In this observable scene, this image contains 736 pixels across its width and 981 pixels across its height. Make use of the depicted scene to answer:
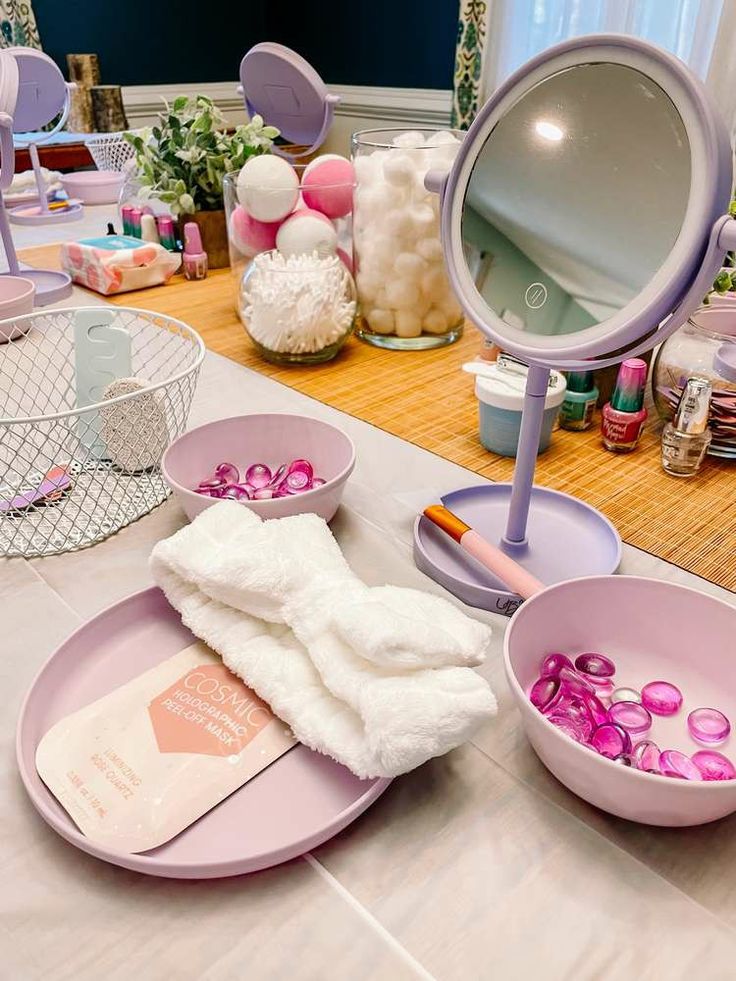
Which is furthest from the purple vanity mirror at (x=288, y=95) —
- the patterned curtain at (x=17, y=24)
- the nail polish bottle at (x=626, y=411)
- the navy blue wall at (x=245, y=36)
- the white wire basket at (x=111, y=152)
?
the patterned curtain at (x=17, y=24)

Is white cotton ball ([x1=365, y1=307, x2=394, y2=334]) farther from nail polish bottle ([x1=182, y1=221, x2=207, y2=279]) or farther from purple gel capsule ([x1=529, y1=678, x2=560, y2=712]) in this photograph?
purple gel capsule ([x1=529, y1=678, x2=560, y2=712])

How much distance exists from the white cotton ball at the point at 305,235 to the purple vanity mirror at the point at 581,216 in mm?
477

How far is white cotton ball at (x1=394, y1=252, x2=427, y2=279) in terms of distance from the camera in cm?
91

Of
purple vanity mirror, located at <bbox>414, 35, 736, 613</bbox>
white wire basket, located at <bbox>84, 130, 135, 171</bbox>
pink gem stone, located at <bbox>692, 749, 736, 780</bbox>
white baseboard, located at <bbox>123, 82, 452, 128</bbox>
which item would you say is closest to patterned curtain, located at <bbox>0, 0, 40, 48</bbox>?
white baseboard, located at <bbox>123, 82, 452, 128</bbox>

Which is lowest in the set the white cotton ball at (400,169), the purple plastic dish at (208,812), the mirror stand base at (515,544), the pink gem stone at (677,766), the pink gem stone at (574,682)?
the mirror stand base at (515,544)

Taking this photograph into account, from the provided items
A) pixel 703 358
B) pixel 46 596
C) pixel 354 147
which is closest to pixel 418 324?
pixel 354 147

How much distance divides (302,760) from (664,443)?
49 centimetres

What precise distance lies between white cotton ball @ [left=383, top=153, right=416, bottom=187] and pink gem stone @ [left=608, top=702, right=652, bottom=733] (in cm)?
67

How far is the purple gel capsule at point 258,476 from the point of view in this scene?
616 mm

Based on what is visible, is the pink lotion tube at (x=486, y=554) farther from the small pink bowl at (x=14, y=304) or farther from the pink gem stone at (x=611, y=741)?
the small pink bowl at (x=14, y=304)

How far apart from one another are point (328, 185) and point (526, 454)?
0.63 m

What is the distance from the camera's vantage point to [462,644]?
382mm

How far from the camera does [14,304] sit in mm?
964

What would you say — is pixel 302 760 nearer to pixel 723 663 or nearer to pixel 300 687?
pixel 300 687
